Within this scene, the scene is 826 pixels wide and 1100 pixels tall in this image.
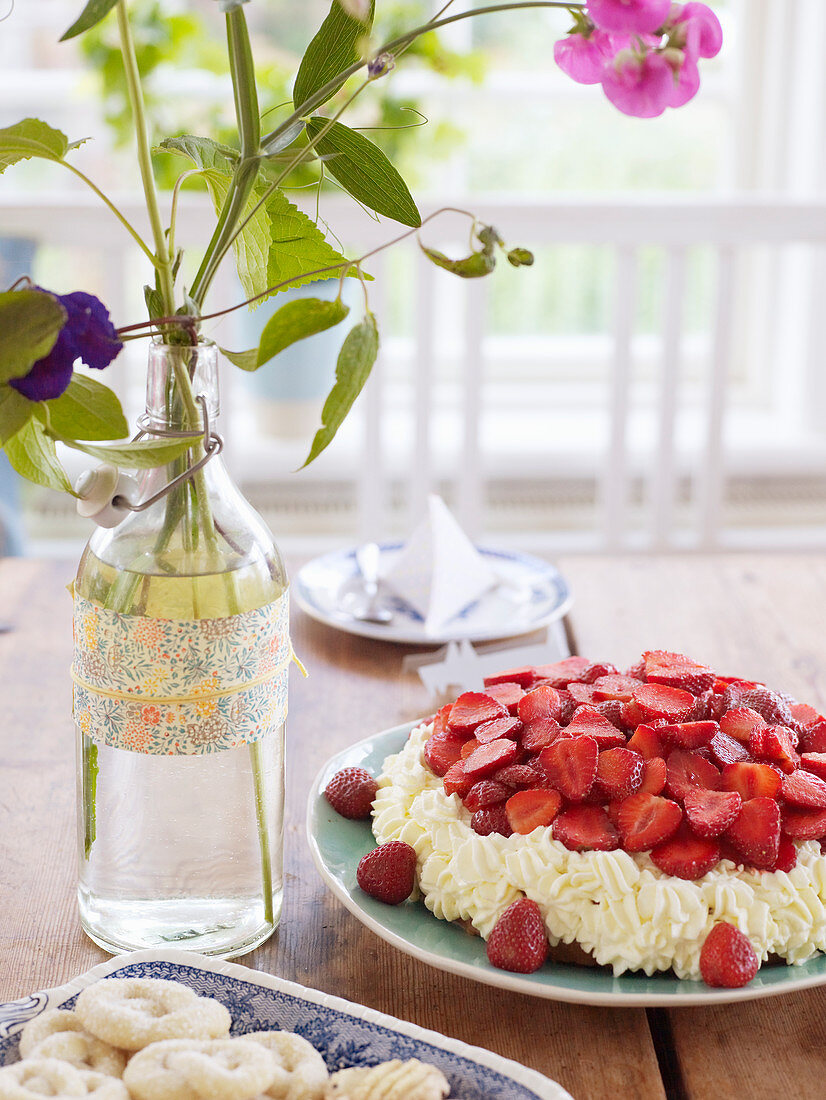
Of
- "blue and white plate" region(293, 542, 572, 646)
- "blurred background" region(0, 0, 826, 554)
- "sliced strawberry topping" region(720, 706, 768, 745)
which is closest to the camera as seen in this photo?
"sliced strawberry topping" region(720, 706, 768, 745)

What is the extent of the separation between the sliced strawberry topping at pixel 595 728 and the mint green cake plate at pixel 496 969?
4.8 inches

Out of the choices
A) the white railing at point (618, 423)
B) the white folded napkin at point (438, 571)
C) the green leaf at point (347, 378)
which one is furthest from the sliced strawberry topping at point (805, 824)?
the white railing at point (618, 423)

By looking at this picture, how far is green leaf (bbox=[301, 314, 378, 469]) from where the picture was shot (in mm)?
523

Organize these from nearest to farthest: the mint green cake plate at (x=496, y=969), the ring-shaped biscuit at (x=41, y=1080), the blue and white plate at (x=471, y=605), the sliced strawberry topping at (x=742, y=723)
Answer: the ring-shaped biscuit at (x=41, y=1080), the mint green cake plate at (x=496, y=969), the sliced strawberry topping at (x=742, y=723), the blue and white plate at (x=471, y=605)

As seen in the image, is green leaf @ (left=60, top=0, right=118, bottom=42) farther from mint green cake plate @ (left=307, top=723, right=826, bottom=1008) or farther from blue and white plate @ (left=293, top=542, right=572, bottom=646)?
blue and white plate @ (left=293, top=542, right=572, bottom=646)

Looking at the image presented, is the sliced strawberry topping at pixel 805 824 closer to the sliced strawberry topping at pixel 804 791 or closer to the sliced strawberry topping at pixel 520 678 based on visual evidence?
the sliced strawberry topping at pixel 804 791

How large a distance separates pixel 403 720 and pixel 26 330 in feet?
1.81

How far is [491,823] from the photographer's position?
0.65 meters

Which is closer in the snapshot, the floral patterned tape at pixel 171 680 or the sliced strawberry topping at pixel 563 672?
the floral patterned tape at pixel 171 680

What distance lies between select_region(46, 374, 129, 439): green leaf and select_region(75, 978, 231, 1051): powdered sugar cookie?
0.25 m

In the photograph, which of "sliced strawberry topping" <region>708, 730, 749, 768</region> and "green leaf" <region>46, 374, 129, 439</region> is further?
"sliced strawberry topping" <region>708, 730, 749, 768</region>

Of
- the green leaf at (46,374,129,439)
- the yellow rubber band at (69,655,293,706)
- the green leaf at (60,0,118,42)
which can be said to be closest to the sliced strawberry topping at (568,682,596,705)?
the yellow rubber band at (69,655,293,706)

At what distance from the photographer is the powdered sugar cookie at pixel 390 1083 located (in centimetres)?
50

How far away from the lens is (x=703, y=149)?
3.08 meters
